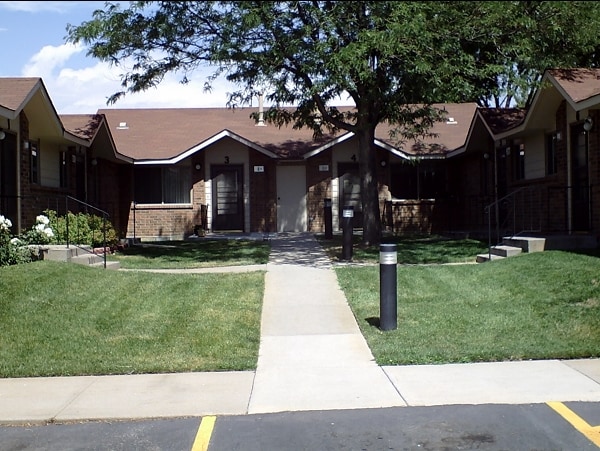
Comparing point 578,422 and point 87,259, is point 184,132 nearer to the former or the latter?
point 87,259

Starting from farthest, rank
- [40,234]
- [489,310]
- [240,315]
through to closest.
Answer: [40,234]
[240,315]
[489,310]

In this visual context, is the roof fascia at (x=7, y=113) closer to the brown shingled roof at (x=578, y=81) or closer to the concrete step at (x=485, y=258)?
the concrete step at (x=485, y=258)

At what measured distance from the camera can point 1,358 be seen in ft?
24.8

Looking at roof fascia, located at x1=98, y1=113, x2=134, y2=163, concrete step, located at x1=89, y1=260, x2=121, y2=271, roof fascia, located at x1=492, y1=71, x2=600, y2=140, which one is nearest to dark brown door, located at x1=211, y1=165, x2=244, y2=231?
roof fascia, located at x1=98, y1=113, x2=134, y2=163

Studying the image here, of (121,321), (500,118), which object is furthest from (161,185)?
(121,321)

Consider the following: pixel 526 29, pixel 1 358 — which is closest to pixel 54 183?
pixel 1 358

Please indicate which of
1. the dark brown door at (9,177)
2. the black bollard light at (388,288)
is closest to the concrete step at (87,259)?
the dark brown door at (9,177)

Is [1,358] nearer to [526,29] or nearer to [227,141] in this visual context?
[526,29]

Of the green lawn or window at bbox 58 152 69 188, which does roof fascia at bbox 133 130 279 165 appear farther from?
the green lawn

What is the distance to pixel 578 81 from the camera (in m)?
14.0

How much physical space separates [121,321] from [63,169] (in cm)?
957

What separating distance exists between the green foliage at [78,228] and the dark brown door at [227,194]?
6.75 meters

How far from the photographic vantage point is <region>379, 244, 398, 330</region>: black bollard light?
839 centimetres

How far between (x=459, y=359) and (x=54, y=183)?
12.5 metres
